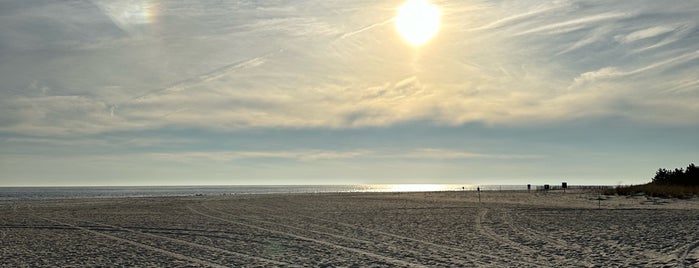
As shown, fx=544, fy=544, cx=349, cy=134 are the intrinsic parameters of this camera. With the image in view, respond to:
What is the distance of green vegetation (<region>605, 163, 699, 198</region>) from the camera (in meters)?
51.5

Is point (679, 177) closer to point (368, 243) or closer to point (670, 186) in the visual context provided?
point (670, 186)

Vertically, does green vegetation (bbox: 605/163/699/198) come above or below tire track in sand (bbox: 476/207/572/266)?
above

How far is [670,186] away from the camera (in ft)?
191

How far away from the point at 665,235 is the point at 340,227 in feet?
42.8

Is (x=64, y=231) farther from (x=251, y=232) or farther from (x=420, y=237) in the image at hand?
(x=420, y=237)

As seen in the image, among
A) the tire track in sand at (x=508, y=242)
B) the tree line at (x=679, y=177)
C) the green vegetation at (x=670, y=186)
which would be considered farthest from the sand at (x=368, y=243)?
the tree line at (x=679, y=177)

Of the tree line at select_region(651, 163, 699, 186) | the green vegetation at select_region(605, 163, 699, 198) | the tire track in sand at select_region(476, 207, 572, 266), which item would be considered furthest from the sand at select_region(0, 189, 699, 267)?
the tree line at select_region(651, 163, 699, 186)

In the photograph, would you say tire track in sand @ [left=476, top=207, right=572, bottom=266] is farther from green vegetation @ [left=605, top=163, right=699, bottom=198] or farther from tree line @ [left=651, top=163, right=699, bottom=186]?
tree line @ [left=651, top=163, right=699, bottom=186]

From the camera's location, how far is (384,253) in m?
16.5

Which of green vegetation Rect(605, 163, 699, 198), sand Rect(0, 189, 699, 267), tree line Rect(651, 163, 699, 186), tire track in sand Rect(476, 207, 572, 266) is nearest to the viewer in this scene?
sand Rect(0, 189, 699, 267)

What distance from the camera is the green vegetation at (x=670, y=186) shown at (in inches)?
2028

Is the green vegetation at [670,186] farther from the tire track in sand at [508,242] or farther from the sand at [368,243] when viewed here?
the tire track in sand at [508,242]

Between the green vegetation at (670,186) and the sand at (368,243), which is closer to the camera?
the sand at (368,243)

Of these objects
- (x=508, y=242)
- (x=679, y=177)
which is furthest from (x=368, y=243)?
(x=679, y=177)
